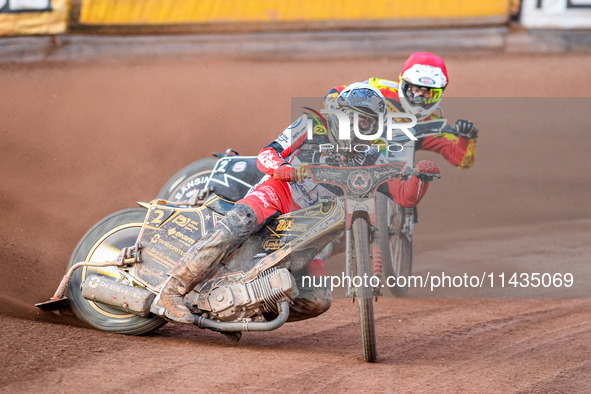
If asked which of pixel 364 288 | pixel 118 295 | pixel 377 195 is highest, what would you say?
pixel 377 195

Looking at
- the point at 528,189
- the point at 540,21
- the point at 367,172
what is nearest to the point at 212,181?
the point at 367,172

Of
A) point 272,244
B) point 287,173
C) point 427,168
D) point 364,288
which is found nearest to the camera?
point 364,288

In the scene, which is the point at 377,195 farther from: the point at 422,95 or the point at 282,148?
the point at 422,95

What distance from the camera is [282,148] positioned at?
5.48 meters

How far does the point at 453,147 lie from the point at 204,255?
243 centimetres

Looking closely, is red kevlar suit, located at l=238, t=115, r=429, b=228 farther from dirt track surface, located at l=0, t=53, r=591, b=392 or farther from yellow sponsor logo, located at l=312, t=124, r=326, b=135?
dirt track surface, located at l=0, t=53, r=591, b=392

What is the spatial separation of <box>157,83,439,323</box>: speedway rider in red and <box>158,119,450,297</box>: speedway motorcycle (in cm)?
43

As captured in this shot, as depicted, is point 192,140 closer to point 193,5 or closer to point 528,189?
point 193,5

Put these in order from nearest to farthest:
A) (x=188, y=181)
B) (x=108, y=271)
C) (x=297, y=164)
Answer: (x=297, y=164)
(x=108, y=271)
(x=188, y=181)

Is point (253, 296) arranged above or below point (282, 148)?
below

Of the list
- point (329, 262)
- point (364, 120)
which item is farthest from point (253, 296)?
point (329, 262)

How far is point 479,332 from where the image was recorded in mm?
6246

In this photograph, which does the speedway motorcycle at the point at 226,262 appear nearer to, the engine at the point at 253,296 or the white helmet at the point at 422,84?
the engine at the point at 253,296

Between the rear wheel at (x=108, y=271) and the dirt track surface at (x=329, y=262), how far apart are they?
0.10 meters
